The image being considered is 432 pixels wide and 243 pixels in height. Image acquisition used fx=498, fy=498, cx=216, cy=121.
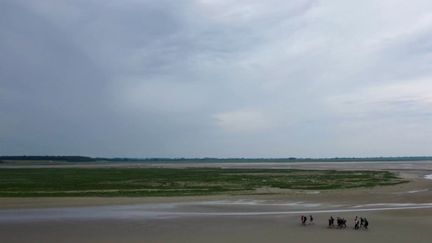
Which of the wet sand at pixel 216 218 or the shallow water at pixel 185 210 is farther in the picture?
the shallow water at pixel 185 210

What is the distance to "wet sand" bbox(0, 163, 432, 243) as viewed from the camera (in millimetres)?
19484

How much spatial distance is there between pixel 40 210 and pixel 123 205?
5.13 meters

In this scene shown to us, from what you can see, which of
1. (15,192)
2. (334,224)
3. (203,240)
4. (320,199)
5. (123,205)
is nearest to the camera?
(203,240)

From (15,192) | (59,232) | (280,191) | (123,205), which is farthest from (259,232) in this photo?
(15,192)

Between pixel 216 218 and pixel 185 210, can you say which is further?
pixel 185 210

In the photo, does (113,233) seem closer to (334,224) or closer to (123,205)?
(334,224)

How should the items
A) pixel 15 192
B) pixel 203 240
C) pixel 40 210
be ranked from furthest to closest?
pixel 15 192 → pixel 40 210 → pixel 203 240

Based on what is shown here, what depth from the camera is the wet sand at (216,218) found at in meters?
19.5

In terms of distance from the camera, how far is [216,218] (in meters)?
25.0

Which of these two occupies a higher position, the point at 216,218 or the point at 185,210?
the point at 185,210

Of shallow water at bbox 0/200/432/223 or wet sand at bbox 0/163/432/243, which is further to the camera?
shallow water at bbox 0/200/432/223

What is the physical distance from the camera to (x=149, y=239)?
18.8m

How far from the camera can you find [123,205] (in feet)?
104

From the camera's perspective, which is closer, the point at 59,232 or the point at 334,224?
the point at 59,232
